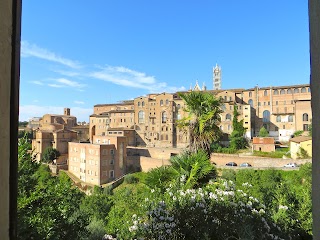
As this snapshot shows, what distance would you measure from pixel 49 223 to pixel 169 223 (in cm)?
234

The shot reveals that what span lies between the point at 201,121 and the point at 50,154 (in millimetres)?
45272

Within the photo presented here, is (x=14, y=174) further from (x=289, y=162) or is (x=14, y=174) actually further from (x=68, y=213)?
(x=289, y=162)

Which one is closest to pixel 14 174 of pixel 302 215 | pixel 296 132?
pixel 302 215

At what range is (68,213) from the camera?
6.21 metres

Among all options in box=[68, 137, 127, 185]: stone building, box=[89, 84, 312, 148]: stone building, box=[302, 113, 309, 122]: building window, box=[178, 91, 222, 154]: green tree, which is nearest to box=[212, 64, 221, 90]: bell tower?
box=[89, 84, 312, 148]: stone building

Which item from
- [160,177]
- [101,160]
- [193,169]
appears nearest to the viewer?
[193,169]

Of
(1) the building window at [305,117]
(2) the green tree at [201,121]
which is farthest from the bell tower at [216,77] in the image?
(2) the green tree at [201,121]

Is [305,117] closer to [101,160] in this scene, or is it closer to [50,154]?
[101,160]

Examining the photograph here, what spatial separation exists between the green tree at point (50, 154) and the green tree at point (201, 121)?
43.5 m

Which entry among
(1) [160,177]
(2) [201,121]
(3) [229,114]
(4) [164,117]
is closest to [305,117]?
(3) [229,114]

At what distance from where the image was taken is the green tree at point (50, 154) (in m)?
47.0

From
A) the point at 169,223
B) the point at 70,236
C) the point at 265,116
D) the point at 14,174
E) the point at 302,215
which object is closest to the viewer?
the point at 14,174

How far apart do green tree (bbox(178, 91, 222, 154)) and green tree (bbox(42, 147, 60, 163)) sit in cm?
4346

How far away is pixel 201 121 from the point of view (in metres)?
9.10
